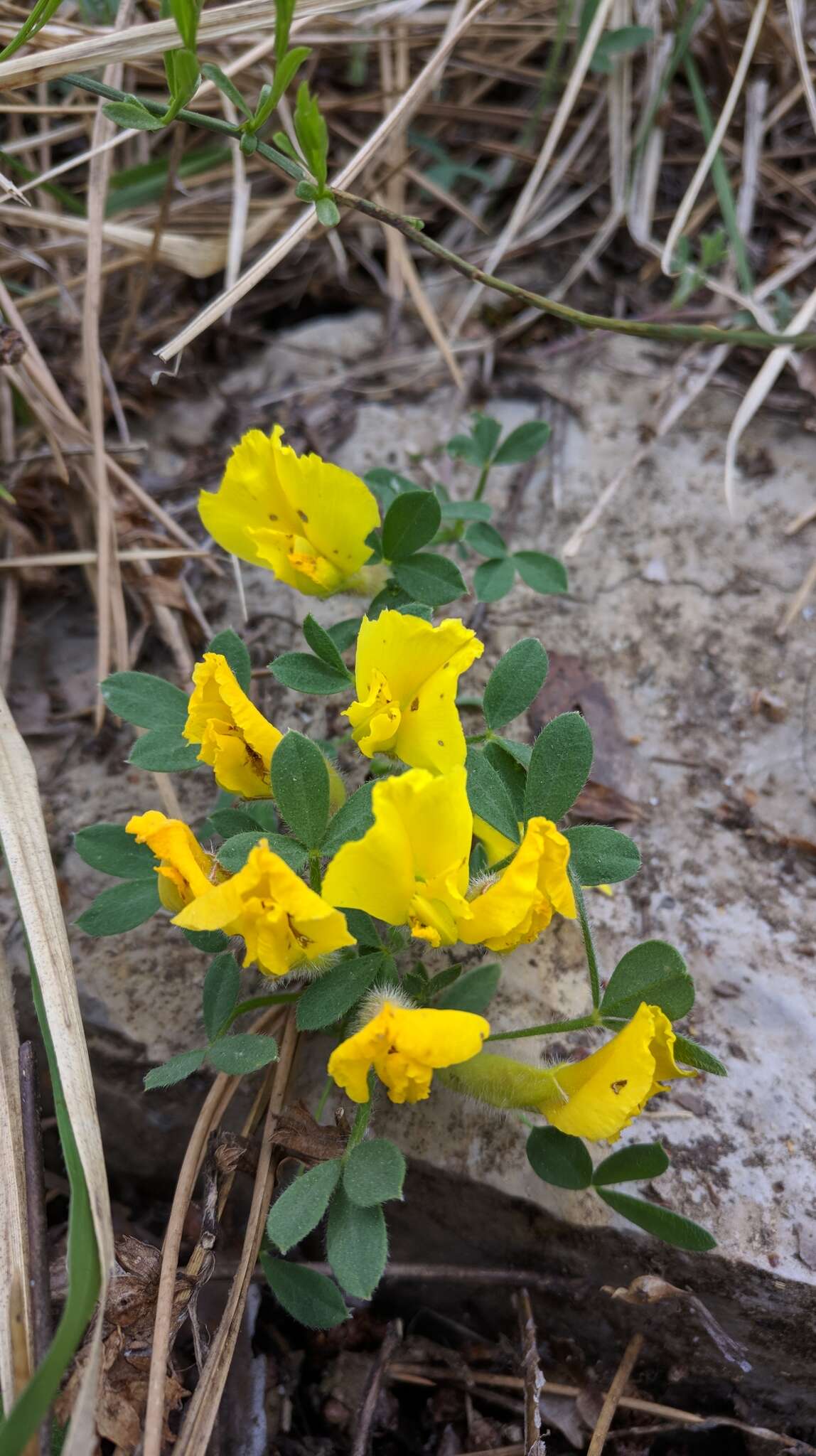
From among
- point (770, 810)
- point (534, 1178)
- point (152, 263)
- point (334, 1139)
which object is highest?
point (152, 263)

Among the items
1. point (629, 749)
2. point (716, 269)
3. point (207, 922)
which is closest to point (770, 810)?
point (629, 749)

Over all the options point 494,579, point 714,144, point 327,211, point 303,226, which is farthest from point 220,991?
point 714,144

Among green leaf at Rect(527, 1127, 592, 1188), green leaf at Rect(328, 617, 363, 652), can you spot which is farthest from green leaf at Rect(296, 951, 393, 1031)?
green leaf at Rect(328, 617, 363, 652)

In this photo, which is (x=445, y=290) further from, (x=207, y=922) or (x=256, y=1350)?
(x=256, y=1350)

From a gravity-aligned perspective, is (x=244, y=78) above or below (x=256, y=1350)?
above

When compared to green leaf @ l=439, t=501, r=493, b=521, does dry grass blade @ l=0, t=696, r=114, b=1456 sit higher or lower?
lower

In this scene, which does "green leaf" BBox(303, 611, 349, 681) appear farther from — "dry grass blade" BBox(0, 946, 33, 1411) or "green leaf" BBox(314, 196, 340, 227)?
"dry grass blade" BBox(0, 946, 33, 1411)
